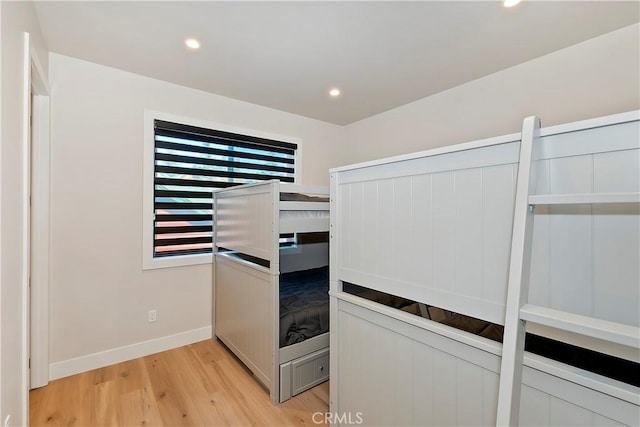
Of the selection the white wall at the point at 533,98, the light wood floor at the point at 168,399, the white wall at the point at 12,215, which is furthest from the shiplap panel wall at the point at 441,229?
the white wall at the point at 533,98

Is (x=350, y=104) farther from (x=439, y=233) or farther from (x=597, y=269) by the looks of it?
(x=597, y=269)

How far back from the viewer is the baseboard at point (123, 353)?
7.24ft

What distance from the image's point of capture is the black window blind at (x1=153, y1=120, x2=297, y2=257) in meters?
2.69

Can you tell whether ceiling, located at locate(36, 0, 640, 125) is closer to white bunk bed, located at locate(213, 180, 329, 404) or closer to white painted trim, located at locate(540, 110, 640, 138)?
white bunk bed, located at locate(213, 180, 329, 404)

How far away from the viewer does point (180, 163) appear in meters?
2.80

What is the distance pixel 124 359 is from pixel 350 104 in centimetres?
338

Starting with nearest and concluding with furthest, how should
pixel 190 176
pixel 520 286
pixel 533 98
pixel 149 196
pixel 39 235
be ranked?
pixel 520 286 → pixel 39 235 → pixel 533 98 → pixel 149 196 → pixel 190 176

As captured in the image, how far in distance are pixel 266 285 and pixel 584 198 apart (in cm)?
175

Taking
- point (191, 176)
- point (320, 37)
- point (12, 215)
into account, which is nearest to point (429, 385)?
point (12, 215)

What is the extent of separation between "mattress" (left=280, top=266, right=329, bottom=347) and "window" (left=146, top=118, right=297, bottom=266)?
3.57 feet

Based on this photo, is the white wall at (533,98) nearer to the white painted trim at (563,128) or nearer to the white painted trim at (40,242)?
the white painted trim at (563,128)

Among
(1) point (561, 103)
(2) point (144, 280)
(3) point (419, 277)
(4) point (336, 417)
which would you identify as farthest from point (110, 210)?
(1) point (561, 103)

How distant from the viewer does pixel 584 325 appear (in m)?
0.73

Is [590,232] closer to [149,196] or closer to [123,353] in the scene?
[149,196]
